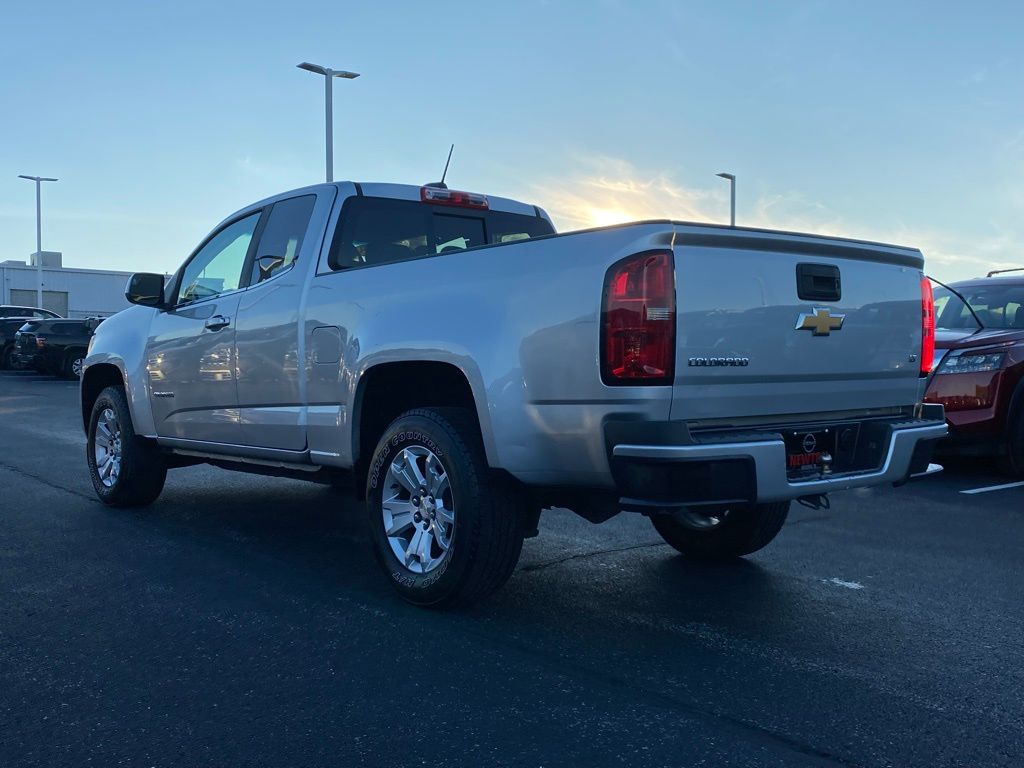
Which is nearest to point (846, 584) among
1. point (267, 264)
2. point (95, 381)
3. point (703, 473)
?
point (703, 473)

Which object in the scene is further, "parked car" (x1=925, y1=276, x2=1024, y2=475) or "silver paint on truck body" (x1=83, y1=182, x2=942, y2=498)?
"parked car" (x1=925, y1=276, x2=1024, y2=475)

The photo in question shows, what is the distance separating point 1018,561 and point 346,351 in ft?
12.1

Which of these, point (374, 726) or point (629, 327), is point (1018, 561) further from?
point (374, 726)

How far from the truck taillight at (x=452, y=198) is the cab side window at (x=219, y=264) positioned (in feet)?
3.34

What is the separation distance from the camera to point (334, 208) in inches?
208

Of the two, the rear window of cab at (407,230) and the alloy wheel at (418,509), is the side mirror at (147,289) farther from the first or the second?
the alloy wheel at (418,509)

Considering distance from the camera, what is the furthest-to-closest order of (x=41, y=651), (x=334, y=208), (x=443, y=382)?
(x=334, y=208)
(x=443, y=382)
(x=41, y=651)

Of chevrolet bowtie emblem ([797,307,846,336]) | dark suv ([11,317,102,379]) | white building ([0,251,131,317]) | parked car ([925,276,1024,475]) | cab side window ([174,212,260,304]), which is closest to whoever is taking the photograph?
chevrolet bowtie emblem ([797,307,846,336])

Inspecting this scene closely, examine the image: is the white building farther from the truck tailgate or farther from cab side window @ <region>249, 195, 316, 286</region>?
the truck tailgate

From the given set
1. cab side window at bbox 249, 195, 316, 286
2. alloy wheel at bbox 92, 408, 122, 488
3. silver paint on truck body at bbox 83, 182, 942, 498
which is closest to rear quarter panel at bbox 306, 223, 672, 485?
Answer: silver paint on truck body at bbox 83, 182, 942, 498

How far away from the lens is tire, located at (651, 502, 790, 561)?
496cm

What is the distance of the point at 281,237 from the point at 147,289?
134 cm

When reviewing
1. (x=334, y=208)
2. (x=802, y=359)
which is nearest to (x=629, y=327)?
(x=802, y=359)

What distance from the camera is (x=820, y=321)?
3936 mm
